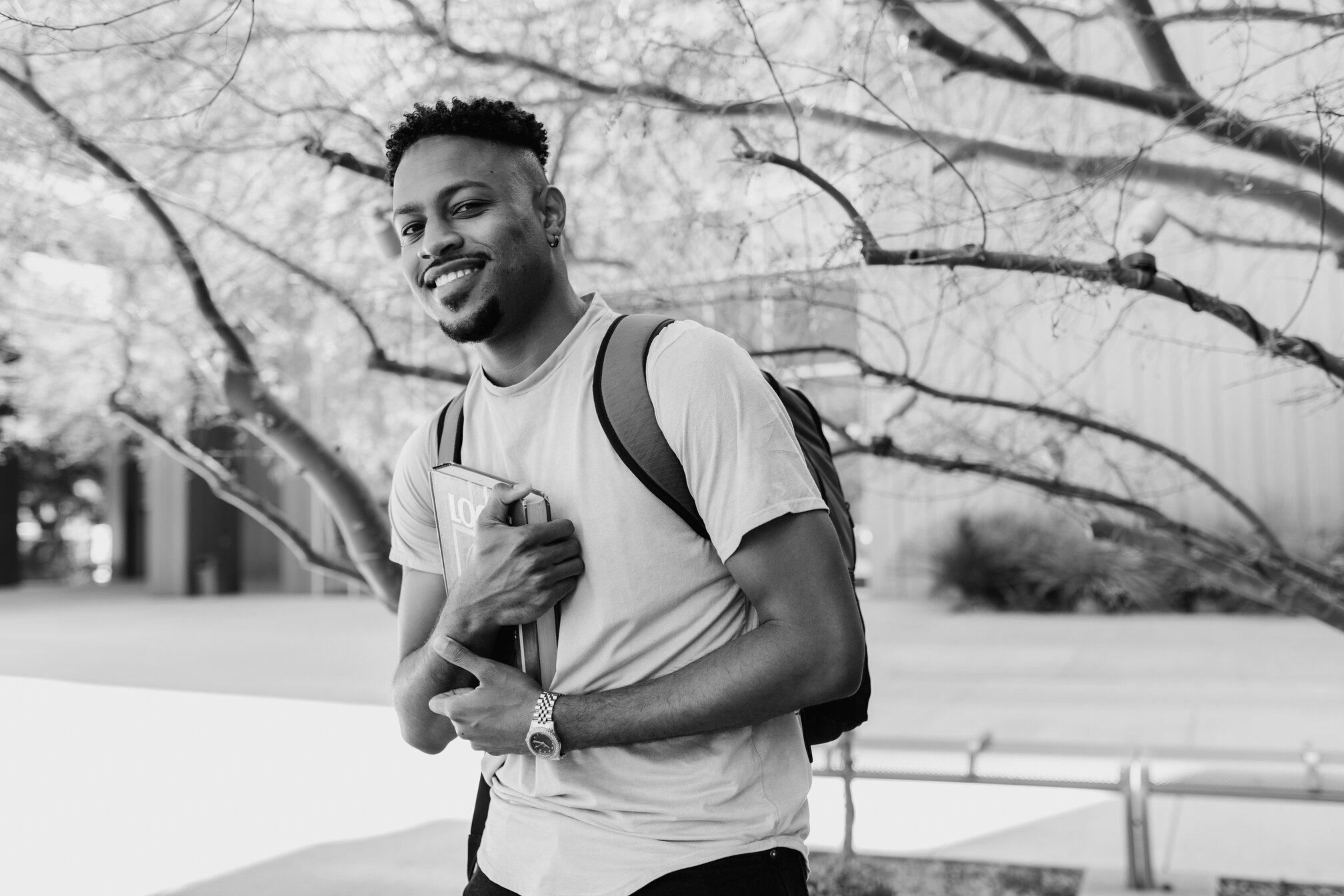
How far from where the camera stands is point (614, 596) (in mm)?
1569

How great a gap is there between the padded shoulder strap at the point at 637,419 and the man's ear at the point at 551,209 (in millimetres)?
240

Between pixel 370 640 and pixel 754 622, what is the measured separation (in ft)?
43.9

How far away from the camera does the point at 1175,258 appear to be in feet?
31.5

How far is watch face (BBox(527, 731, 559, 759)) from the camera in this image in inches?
61.5

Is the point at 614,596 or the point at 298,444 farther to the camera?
the point at 298,444

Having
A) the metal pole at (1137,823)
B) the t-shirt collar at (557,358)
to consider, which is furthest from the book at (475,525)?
the metal pole at (1137,823)

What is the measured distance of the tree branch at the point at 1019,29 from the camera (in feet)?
11.0

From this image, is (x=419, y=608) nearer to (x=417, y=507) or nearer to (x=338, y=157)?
(x=417, y=507)

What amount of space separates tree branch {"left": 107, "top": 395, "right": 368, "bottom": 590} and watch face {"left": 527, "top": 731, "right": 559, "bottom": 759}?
2.58 meters

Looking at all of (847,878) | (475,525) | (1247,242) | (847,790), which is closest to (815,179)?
(475,525)

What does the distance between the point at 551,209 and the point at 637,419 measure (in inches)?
16.3

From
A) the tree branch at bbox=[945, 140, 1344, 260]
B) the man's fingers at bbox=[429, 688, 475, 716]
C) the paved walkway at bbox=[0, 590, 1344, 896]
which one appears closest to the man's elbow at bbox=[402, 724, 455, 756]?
the man's fingers at bbox=[429, 688, 475, 716]

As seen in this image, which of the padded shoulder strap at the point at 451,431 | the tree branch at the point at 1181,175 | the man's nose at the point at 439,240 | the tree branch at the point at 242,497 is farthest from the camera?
the tree branch at the point at 242,497

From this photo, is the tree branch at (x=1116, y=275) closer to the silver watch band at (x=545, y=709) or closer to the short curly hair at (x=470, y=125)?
the short curly hair at (x=470, y=125)
